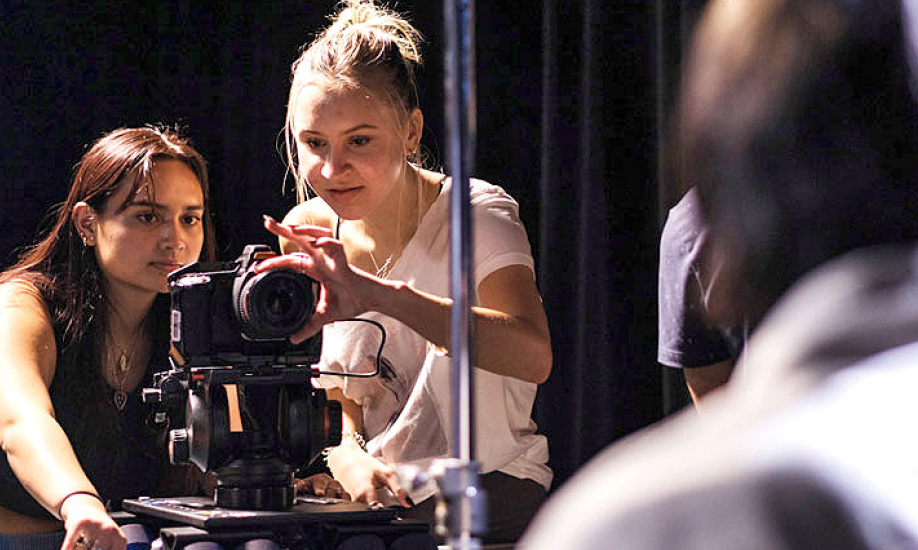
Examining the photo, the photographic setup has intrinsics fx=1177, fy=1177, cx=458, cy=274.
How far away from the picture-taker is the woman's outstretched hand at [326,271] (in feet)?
4.37

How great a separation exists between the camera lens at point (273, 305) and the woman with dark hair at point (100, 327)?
359mm

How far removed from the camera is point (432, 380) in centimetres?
161

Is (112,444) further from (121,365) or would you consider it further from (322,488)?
(322,488)

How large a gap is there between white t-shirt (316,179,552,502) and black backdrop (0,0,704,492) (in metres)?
0.50

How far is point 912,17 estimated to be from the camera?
369 mm

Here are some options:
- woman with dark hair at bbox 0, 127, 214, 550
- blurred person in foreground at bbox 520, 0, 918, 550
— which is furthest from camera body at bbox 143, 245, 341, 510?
blurred person in foreground at bbox 520, 0, 918, 550

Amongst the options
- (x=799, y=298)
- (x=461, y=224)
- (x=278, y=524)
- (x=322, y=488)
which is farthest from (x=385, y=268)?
(x=799, y=298)

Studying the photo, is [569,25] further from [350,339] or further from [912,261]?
[912,261]

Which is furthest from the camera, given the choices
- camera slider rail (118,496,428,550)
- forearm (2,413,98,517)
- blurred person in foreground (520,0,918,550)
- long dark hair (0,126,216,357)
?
long dark hair (0,126,216,357)

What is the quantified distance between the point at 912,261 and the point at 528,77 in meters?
2.01

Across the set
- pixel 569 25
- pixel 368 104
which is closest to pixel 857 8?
pixel 368 104

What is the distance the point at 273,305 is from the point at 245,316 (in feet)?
0.11

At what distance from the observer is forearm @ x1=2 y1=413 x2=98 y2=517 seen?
1375mm

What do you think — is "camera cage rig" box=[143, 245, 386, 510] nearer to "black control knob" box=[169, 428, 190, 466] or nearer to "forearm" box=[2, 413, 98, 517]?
"black control knob" box=[169, 428, 190, 466]
